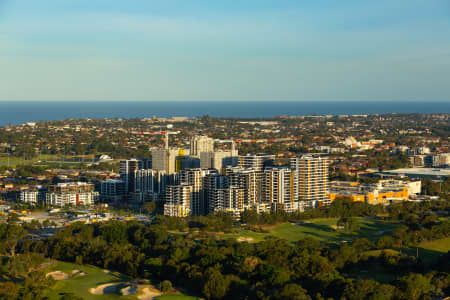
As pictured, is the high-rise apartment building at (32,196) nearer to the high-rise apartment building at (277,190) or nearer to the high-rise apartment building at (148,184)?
the high-rise apartment building at (148,184)

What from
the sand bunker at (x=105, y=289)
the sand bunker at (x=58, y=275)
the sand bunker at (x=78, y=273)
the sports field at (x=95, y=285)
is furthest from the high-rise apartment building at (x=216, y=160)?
the sand bunker at (x=105, y=289)

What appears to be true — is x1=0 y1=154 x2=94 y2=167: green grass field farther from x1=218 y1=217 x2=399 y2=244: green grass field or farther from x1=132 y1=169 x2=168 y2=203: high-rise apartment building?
x1=218 y1=217 x2=399 y2=244: green grass field

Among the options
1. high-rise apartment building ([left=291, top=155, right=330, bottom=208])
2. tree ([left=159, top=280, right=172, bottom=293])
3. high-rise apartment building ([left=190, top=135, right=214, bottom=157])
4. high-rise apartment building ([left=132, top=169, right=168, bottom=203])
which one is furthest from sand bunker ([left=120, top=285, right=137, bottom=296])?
high-rise apartment building ([left=190, top=135, right=214, bottom=157])

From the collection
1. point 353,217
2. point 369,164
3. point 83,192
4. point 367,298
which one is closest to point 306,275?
point 367,298

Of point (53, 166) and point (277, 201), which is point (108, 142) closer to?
point (53, 166)

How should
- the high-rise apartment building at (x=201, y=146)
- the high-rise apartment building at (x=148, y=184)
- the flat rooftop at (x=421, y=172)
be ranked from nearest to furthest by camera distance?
1. the high-rise apartment building at (x=148, y=184)
2. the high-rise apartment building at (x=201, y=146)
3. the flat rooftop at (x=421, y=172)
